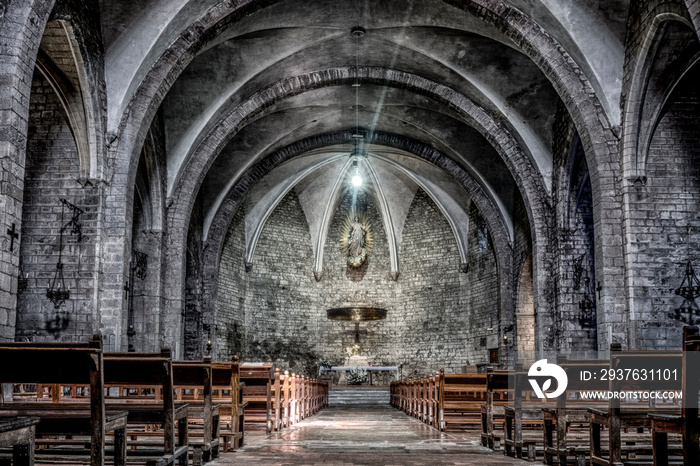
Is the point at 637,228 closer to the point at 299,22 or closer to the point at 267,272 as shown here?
the point at 299,22

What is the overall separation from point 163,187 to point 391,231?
10.9 meters

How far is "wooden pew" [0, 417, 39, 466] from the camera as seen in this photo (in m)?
2.72

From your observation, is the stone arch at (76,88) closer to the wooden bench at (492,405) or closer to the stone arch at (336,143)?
the wooden bench at (492,405)

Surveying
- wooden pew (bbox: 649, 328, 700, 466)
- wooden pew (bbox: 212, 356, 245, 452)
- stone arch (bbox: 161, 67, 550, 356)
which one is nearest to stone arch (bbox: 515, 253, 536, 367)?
stone arch (bbox: 161, 67, 550, 356)

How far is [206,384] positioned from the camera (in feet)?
18.8

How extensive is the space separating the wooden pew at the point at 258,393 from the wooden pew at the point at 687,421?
5.31 m

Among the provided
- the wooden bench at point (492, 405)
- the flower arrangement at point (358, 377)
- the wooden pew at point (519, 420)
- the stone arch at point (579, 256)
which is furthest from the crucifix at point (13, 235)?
the flower arrangement at point (358, 377)

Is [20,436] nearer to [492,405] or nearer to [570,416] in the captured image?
[570,416]

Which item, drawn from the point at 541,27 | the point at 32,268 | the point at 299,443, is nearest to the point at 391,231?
→ the point at 541,27

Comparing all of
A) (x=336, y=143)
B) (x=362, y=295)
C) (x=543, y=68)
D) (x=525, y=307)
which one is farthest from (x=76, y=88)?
(x=362, y=295)

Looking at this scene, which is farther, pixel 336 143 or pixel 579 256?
pixel 336 143
